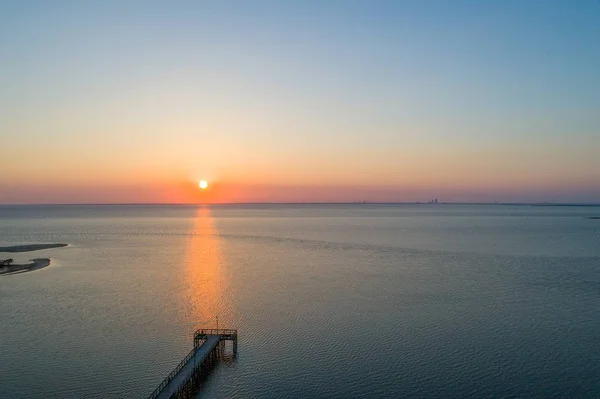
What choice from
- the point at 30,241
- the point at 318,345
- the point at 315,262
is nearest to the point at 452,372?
the point at 318,345

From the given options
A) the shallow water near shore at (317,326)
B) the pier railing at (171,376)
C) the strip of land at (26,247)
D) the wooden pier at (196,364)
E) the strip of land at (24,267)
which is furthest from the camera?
the strip of land at (26,247)

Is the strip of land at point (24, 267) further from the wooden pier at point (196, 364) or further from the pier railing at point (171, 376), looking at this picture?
the pier railing at point (171, 376)

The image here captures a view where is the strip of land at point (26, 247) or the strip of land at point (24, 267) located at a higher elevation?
the strip of land at point (26, 247)

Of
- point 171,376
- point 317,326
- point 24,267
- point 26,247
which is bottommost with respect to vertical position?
point 171,376

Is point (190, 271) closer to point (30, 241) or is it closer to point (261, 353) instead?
point (261, 353)

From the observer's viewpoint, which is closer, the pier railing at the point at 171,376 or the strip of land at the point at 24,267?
the pier railing at the point at 171,376

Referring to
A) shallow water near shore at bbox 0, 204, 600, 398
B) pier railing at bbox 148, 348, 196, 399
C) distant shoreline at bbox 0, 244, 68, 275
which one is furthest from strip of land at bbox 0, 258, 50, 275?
pier railing at bbox 148, 348, 196, 399


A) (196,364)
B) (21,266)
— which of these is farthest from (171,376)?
(21,266)

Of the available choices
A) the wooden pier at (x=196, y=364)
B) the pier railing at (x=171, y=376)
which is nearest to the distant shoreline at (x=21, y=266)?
the wooden pier at (x=196, y=364)

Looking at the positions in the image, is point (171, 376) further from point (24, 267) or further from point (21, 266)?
point (21, 266)
